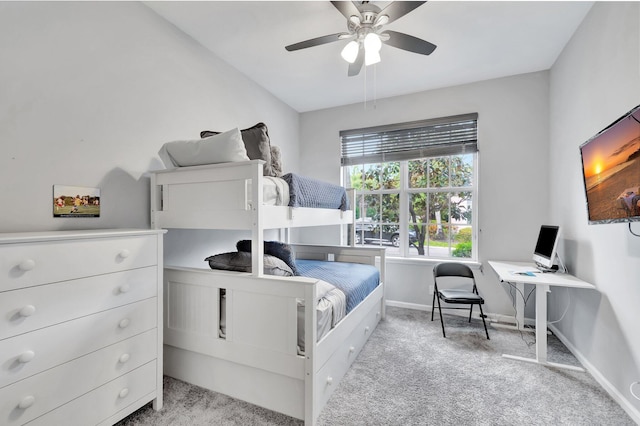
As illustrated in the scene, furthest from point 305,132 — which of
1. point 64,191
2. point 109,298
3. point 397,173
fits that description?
point 109,298

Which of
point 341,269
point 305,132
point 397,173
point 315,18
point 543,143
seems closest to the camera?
point 315,18

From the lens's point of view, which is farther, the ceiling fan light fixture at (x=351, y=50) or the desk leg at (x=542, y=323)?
the desk leg at (x=542, y=323)

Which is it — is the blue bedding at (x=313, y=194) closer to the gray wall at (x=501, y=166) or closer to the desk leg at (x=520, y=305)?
the gray wall at (x=501, y=166)

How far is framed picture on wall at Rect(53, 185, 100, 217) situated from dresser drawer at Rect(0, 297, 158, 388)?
27.4 inches

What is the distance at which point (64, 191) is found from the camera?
1646 millimetres

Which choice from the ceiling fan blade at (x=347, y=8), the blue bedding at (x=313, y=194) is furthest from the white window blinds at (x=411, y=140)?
the ceiling fan blade at (x=347, y=8)

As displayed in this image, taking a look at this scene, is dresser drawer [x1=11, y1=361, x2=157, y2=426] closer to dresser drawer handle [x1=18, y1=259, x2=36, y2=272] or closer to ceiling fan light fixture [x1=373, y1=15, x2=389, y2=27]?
dresser drawer handle [x1=18, y1=259, x2=36, y2=272]

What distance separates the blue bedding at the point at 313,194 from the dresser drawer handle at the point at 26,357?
144 centimetres

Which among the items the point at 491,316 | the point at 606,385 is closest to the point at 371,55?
the point at 606,385

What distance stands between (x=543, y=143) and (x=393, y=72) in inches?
68.3

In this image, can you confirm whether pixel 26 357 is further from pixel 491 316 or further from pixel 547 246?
pixel 491 316

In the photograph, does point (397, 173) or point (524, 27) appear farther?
point (397, 173)

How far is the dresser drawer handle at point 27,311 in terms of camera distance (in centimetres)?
111

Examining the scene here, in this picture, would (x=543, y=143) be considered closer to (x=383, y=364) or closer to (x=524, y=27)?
(x=524, y=27)
